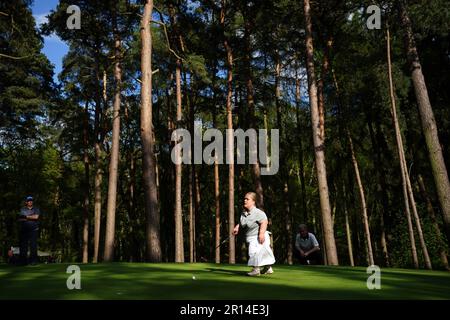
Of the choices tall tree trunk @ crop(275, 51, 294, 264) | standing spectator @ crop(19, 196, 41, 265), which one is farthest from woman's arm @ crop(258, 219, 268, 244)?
tall tree trunk @ crop(275, 51, 294, 264)

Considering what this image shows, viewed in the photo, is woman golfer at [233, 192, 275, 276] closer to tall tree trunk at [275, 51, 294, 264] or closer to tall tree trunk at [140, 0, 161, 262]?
tall tree trunk at [140, 0, 161, 262]

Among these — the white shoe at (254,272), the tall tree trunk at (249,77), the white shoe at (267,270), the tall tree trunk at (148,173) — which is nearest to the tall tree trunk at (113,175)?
the tall tree trunk at (148,173)

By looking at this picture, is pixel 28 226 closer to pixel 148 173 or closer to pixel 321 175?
pixel 148 173

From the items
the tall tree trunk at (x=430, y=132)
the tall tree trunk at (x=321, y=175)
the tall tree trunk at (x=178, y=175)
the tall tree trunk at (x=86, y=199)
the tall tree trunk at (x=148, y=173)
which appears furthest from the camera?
the tall tree trunk at (x=86, y=199)

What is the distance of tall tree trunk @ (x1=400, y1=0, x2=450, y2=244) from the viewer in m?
13.2

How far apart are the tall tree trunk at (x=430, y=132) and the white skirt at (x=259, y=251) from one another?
21.8 ft

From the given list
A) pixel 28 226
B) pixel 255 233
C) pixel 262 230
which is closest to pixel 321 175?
pixel 255 233

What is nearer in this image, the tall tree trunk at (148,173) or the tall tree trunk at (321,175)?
the tall tree trunk at (148,173)

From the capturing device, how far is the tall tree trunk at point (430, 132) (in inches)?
520

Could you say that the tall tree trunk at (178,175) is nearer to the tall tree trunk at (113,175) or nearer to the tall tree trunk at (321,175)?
the tall tree trunk at (113,175)

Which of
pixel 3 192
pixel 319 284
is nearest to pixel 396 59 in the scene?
pixel 319 284

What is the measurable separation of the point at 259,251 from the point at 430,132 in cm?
773

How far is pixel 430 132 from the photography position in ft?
44.6
